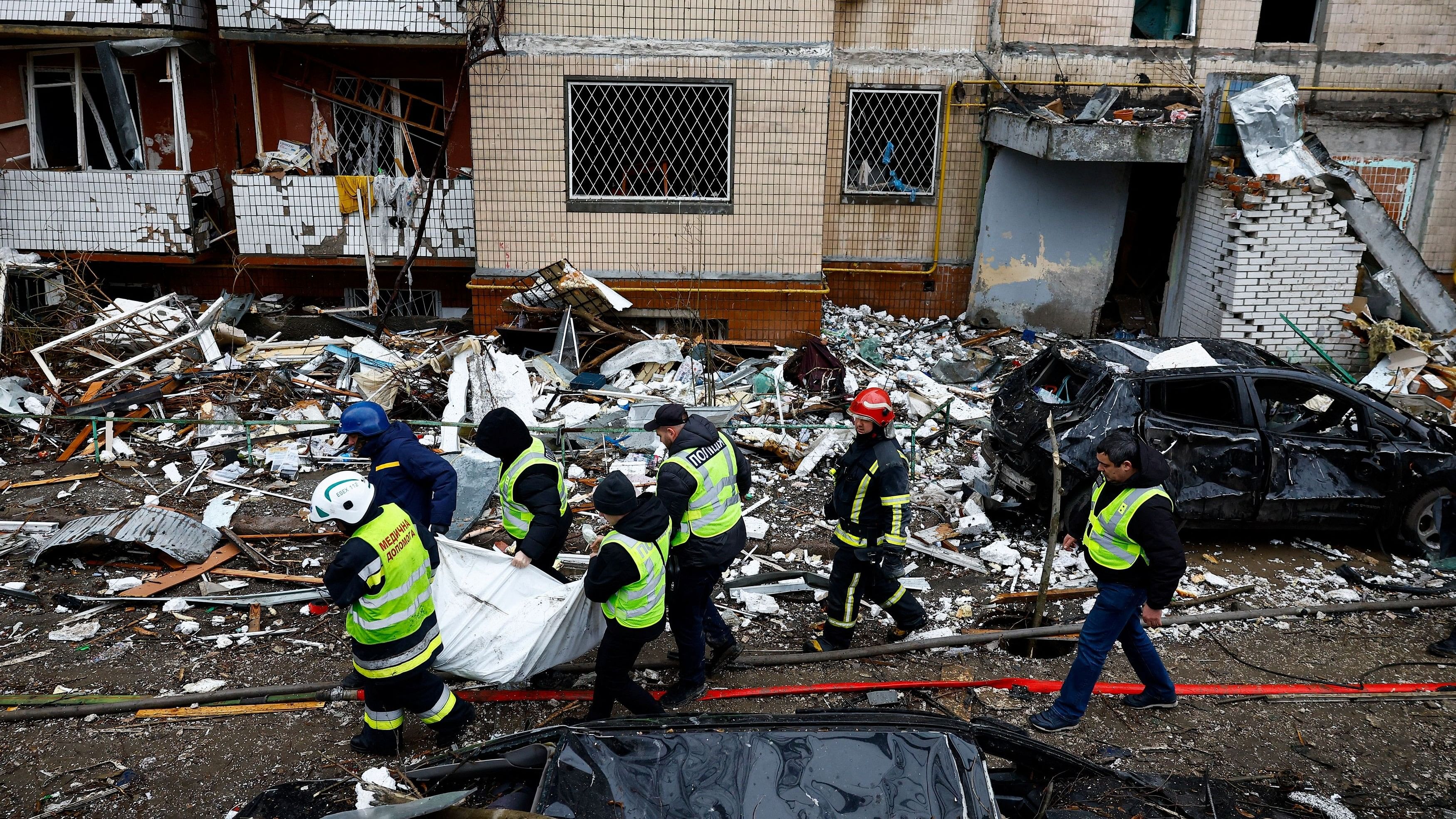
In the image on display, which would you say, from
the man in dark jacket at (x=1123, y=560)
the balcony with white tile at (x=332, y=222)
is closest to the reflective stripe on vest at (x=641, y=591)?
the man in dark jacket at (x=1123, y=560)

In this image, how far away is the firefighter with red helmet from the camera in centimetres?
552

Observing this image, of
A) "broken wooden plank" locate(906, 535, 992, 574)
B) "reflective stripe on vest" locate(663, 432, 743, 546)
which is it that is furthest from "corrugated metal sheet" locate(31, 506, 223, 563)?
"broken wooden plank" locate(906, 535, 992, 574)

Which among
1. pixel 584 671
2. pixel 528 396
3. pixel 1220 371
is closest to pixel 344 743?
pixel 584 671

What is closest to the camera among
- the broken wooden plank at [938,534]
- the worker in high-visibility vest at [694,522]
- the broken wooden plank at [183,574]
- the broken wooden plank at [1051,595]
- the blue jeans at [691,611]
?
the worker in high-visibility vest at [694,522]

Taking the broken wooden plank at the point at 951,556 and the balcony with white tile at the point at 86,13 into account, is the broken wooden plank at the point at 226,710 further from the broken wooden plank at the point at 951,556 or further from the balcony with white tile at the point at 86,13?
the balcony with white tile at the point at 86,13

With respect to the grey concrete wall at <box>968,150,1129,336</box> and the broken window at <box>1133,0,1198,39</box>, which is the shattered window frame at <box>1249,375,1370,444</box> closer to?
the grey concrete wall at <box>968,150,1129,336</box>

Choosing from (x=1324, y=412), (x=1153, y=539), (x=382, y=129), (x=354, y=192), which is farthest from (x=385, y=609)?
(x=382, y=129)

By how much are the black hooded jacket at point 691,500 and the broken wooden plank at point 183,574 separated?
143 inches

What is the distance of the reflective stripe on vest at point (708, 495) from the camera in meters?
5.07

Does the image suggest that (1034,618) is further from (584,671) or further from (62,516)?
(62,516)

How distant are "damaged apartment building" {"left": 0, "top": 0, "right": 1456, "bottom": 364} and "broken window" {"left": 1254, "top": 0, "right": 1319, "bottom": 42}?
0.04 m

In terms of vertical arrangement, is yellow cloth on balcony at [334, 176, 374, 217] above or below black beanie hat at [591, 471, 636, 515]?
above

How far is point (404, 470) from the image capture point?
214 inches

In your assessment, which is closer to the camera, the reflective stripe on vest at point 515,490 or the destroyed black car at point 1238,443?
the reflective stripe on vest at point 515,490
